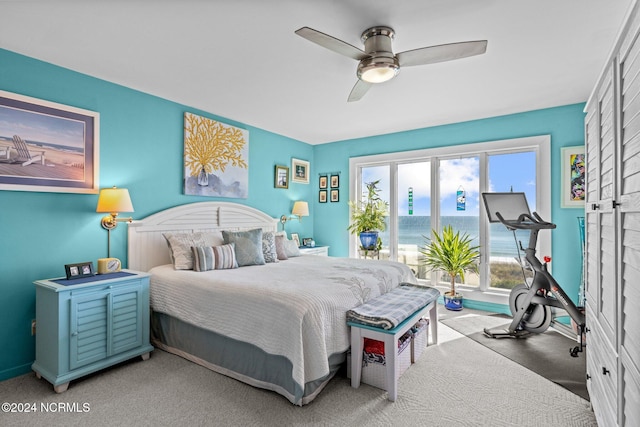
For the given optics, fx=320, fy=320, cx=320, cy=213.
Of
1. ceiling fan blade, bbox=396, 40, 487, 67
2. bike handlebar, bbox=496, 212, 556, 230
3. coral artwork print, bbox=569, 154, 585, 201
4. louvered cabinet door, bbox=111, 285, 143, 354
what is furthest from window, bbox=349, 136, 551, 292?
louvered cabinet door, bbox=111, 285, 143, 354

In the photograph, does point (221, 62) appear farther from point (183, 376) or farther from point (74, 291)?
point (183, 376)

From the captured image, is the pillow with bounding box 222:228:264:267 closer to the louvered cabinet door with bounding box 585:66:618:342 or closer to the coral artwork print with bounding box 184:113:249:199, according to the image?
the coral artwork print with bounding box 184:113:249:199

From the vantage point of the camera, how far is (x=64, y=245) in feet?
9.27

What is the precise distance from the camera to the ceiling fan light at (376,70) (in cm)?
222

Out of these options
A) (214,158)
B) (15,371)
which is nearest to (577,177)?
(214,158)

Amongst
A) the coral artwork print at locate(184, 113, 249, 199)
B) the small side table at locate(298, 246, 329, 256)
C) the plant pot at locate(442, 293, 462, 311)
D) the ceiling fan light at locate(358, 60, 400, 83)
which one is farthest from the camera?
the small side table at locate(298, 246, 329, 256)

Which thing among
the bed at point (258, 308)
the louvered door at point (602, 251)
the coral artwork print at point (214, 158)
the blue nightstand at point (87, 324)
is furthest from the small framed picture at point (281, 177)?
the louvered door at point (602, 251)

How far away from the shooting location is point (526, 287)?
3.36m

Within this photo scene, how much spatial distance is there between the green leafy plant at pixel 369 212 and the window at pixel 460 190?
5.6 inches

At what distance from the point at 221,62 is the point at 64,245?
2.12 metres

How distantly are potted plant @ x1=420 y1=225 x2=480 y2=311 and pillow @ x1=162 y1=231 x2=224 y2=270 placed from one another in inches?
114

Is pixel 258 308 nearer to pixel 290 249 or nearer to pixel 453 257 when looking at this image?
pixel 290 249

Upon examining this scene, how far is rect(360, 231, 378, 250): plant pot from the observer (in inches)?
192

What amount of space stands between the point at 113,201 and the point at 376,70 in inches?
98.4
